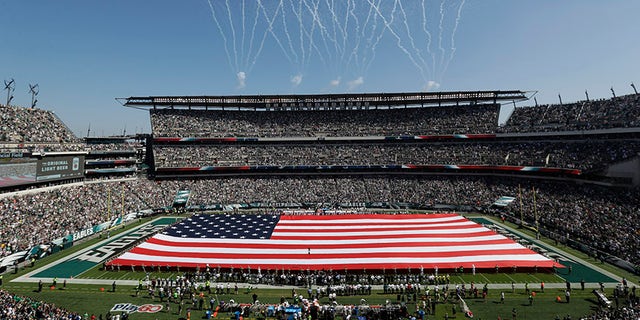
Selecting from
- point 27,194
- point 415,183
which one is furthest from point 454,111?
point 27,194

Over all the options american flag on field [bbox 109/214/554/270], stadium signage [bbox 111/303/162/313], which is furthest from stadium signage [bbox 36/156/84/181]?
stadium signage [bbox 111/303/162/313]

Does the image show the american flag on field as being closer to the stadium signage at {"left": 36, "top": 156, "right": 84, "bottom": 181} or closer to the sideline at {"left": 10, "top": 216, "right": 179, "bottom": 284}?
the sideline at {"left": 10, "top": 216, "right": 179, "bottom": 284}

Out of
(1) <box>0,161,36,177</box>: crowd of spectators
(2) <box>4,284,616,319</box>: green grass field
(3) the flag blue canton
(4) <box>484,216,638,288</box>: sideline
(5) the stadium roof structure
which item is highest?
(5) the stadium roof structure

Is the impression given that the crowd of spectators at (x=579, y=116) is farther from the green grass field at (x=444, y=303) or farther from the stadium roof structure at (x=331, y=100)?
the green grass field at (x=444, y=303)

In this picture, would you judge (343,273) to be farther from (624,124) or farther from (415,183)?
(624,124)

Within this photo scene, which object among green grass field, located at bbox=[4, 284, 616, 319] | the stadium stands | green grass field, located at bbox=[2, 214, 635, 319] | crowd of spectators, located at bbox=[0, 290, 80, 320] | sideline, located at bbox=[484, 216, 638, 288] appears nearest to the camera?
crowd of spectators, located at bbox=[0, 290, 80, 320]

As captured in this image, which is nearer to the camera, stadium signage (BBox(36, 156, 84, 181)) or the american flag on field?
the american flag on field

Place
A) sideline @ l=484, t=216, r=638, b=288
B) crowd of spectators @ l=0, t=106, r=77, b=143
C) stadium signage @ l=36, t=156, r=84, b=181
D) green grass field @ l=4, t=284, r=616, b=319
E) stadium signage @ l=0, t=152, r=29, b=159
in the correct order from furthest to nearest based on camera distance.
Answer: crowd of spectators @ l=0, t=106, r=77, b=143 < stadium signage @ l=36, t=156, r=84, b=181 < stadium signage @ l=0, t=152, r=29, b=159 < sideline @ l=484, t=216, r=638, b=288 < green grass field @ l=4, t=284, r=616, b=319
